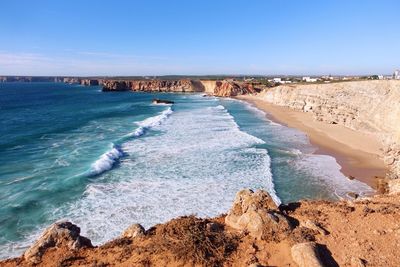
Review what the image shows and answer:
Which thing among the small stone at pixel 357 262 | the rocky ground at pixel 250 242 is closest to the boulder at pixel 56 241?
the rocky ground at pixel 250 242

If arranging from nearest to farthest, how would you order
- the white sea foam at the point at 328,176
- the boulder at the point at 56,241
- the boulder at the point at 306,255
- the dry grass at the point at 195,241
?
the boulder at the point at 306,255, the dry grass at the point at 195,241, the boulder at the point at 56,241, the white sea foam at the point at 328,176

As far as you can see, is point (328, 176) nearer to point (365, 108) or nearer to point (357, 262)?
point (357, 262)

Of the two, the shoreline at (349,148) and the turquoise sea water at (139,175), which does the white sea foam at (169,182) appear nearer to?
the turquoise sea water at (139,175)

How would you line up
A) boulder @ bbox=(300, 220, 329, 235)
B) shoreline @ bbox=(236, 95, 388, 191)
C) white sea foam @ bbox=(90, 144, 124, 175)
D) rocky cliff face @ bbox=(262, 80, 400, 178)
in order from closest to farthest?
boulder @ bbox=(300, 220, 329, 235)
white sea foam @ bbox=(90, 144, 124, 175)
shoreline @ bbox=(236, 95, 388, 191)
rocky cliff face @ bbox=(262, 80, 400, 178)

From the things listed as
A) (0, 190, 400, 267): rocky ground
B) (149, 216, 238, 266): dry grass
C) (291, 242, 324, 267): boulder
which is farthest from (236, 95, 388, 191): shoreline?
(149, 216, 238, 266): dry grass

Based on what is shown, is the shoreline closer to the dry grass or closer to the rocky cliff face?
the rocky cliff face

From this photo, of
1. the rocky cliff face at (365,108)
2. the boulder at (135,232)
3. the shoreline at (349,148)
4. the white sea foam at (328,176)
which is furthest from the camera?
the rocky cliff face at (365,108)
